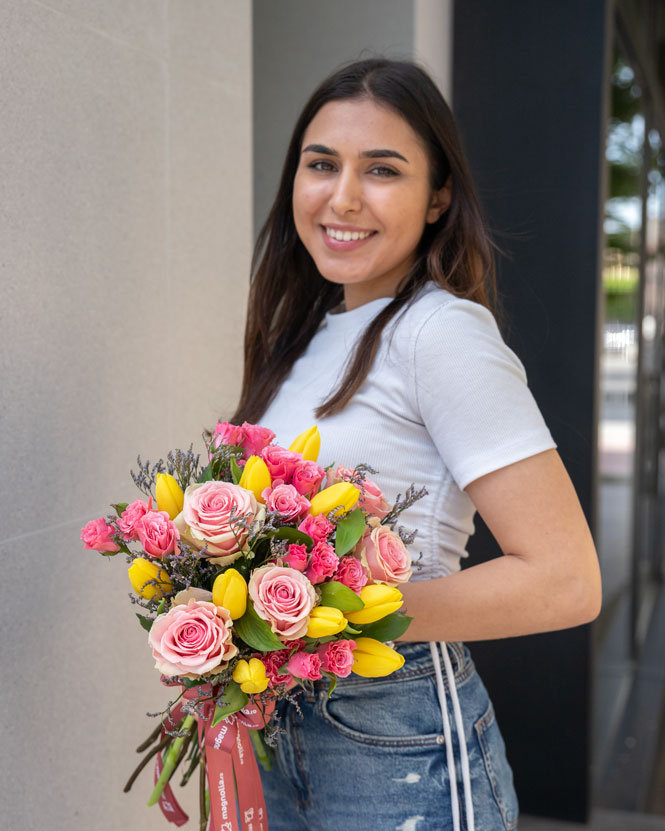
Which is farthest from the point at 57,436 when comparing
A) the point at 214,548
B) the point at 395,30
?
the point at 395,30

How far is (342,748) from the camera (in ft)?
4.13

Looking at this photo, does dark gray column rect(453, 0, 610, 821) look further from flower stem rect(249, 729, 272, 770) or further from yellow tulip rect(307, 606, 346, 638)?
yellow tulip rect(307, 606, 346, 638)

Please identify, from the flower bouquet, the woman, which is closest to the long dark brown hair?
the woman

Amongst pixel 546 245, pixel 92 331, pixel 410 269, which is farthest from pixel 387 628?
pixel 546 245

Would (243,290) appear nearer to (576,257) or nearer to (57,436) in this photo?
(57,436)

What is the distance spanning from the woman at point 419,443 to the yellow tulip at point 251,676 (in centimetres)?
15

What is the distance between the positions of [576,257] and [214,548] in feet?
7.01

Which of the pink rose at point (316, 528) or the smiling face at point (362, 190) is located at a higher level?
the smiling face at point (362, 190)

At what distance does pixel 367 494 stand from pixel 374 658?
18cm

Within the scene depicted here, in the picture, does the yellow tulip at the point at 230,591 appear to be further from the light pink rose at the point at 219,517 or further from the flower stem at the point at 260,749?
the flower stem at the point at 260,749

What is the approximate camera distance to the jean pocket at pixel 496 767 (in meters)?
1.27

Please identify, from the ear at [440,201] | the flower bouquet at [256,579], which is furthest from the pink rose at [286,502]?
the ear at [440,201]

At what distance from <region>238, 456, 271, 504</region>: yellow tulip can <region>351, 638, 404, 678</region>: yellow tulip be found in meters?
0.21

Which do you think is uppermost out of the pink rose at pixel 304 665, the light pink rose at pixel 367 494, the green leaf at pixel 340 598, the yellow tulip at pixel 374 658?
the light pink rose at pixel 367 494
